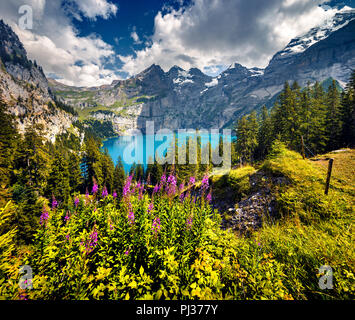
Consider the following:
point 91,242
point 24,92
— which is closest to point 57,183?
point 91,242

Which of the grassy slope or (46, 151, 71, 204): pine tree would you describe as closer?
the grassy slope

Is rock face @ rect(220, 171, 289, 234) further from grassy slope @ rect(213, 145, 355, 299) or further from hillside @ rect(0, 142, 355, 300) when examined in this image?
hillside @ rect(0, 142, 355, 300)

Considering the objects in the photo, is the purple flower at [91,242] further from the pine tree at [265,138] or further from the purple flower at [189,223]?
the pine tree at [265,138]

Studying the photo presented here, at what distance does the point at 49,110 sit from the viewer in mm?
133000

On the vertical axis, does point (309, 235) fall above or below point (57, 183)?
above

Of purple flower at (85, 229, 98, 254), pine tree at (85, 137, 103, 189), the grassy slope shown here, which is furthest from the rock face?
pine tree at (85, 137, 103, 189)

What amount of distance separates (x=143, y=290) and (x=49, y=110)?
7097 inches

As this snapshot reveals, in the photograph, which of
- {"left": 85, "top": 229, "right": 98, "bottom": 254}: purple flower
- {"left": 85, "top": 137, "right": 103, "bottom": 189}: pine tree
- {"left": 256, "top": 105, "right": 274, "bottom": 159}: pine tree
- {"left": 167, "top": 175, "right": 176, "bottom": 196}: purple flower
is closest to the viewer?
{"left": 85, "top": 229, "right": 98, "bottom": 254}: purple flower

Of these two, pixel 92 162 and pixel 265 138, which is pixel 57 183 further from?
pixel 265 138

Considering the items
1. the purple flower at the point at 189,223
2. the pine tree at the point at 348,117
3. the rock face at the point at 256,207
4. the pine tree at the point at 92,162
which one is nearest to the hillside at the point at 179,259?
the purple flower at the point at 189,223

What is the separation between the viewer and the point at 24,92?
128250mm

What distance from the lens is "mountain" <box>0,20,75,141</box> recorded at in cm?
11062

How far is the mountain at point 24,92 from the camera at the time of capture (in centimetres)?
11062
